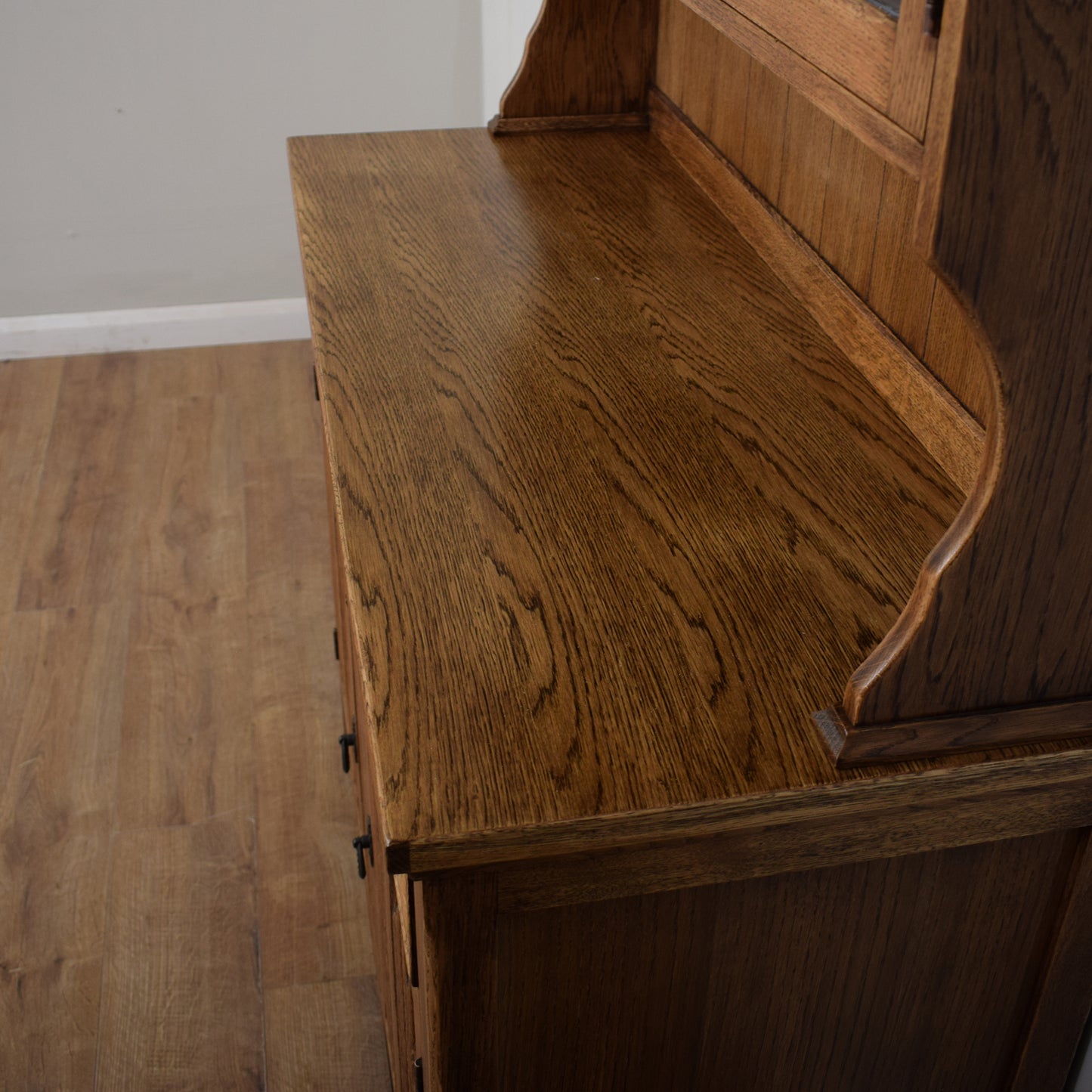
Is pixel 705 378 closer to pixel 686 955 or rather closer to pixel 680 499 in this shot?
pixel 680 499

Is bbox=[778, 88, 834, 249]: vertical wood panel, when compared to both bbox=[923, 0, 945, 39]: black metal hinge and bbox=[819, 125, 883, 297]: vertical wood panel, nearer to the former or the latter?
bbox=[819, 125, 883, 297]: vertical wood panel

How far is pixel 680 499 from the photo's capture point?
90cm

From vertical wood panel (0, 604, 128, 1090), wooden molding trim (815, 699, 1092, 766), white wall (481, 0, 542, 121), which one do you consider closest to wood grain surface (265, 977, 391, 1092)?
vertical wood panel (0, 604, 128, 1090)

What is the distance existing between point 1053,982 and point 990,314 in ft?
1.72

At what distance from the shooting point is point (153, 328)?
324cm

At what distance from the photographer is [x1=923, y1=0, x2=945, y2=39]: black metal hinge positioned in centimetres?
55

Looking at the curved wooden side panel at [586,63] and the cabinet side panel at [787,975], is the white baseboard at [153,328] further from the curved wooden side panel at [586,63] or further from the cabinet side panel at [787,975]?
the cabinet side panel at [787,975]

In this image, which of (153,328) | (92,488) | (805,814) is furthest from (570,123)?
(153,328)

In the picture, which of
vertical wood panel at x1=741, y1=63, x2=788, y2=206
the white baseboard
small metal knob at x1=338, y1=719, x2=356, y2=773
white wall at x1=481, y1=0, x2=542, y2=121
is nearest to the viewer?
vertical wood panel at x1=741, y1=63, x2=788, y2=206

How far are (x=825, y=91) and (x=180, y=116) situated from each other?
8.70ft

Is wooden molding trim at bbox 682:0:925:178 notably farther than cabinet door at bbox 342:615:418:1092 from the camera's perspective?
No

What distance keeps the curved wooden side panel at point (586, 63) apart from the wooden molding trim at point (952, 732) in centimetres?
118

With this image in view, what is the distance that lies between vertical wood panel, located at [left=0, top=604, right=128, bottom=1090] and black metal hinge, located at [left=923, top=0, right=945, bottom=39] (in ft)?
4.70

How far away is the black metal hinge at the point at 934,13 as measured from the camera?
546 millimetres
